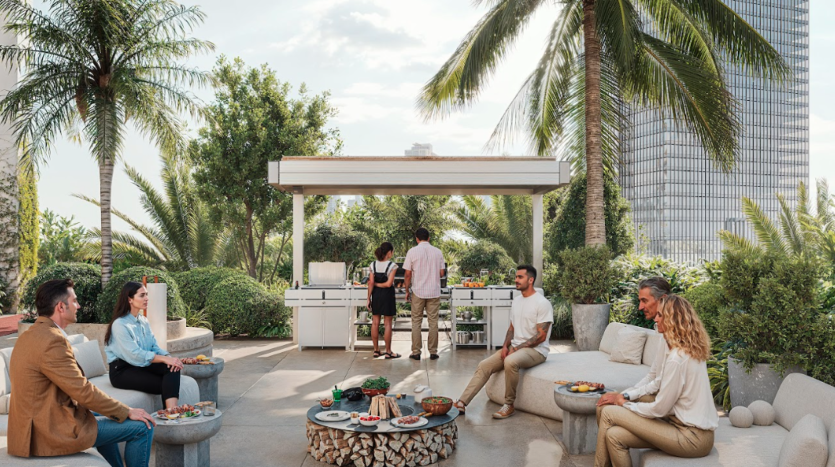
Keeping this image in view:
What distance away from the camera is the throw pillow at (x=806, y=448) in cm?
328

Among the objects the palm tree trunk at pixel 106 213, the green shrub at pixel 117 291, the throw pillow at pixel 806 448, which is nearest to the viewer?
the throw pillow at pixel 806 448

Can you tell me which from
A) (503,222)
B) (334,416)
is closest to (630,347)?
(334,416)

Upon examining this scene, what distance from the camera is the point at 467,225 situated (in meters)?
18.2

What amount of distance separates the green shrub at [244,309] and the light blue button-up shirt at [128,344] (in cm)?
569

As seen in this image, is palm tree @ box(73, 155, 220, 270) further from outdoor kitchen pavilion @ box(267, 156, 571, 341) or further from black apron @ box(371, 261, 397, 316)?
black apron @ box(371, 261, 397, 316)

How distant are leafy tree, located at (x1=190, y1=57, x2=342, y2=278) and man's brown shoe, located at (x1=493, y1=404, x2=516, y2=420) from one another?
11284mm

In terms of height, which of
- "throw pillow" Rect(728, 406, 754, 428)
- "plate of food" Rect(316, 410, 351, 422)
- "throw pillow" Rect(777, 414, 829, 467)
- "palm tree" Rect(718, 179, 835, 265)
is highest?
"palm tree" Rect(718, 179, 835, 265)

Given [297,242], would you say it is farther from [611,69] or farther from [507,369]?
[611,69]

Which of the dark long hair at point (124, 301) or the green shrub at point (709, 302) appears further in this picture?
Result: the green shrub at point (709, 302)

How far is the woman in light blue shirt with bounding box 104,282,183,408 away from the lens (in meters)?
5.16

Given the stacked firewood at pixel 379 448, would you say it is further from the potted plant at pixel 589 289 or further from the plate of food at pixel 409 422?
the potted plant at pixel 589 289

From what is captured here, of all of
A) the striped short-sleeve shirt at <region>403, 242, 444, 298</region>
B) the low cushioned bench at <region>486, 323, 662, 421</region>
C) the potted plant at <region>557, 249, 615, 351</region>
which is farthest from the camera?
the striped short-sleeve shirt at <region>403, 242, 444, 298</region>

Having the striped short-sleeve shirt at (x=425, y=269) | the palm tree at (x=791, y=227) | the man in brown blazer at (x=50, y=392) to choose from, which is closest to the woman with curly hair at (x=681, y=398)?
the man in brown blazer at (x=50, y=392)

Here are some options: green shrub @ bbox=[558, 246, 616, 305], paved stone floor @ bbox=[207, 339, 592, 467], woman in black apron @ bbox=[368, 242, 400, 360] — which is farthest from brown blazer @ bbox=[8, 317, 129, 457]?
green shrub @ bbox=[558, 246, 616, 305]
